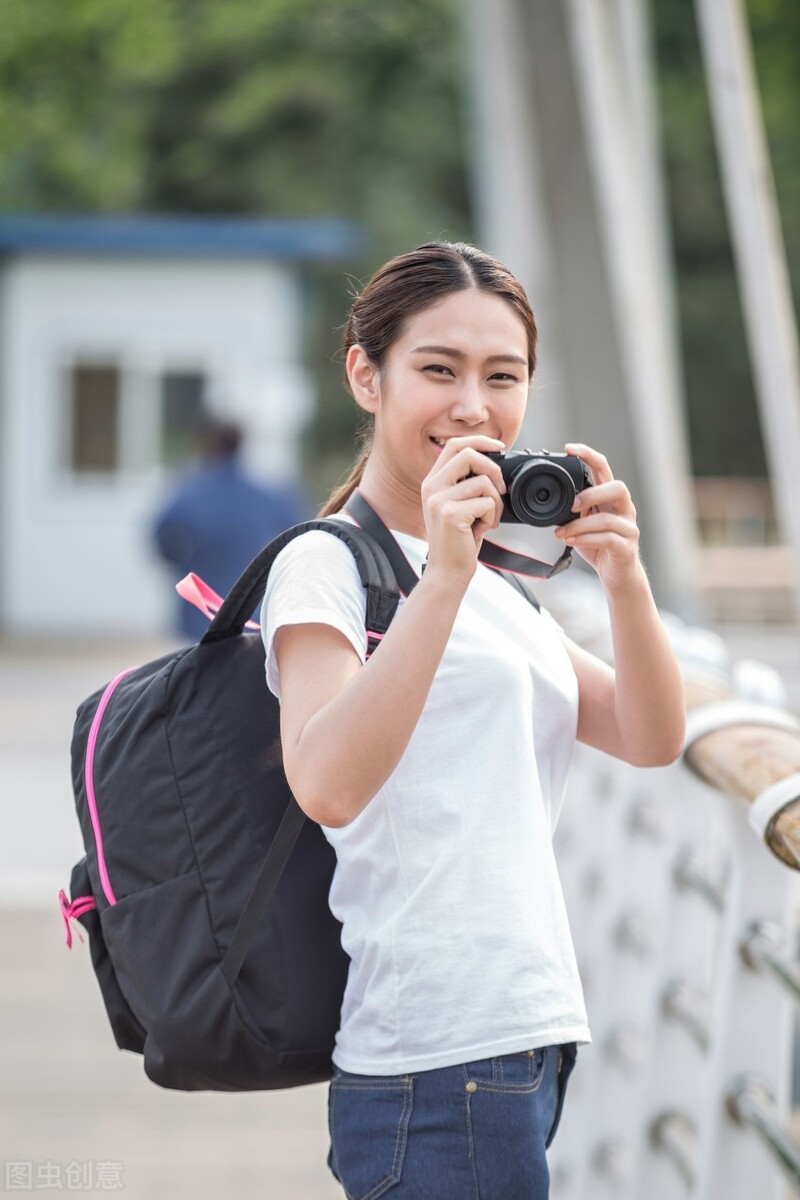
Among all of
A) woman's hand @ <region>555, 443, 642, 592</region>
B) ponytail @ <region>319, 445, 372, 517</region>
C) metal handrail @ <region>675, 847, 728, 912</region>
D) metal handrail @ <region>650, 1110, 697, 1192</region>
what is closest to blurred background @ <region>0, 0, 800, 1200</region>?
ponytail @ <region>319, 445, 372, 517</region>

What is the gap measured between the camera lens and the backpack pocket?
2.19 ft

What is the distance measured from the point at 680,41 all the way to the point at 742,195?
25.2 meters

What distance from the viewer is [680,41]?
2753 cm

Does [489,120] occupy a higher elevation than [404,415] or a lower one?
higher

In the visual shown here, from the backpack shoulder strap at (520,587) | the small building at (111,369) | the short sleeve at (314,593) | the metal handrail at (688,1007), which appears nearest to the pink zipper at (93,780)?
the short sleeve at (314,593)

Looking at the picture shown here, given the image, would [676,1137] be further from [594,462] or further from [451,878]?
[594,462]

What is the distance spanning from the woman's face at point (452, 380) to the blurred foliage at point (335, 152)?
87.8 ft

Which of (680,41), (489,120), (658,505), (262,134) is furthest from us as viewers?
(262,134)

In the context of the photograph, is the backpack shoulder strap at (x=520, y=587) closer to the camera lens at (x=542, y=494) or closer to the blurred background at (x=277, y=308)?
the camera lens at (x=542, y=494)

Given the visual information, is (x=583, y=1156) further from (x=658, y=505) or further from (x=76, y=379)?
(x=76, y=379)

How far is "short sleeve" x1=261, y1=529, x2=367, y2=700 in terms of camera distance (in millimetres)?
1734

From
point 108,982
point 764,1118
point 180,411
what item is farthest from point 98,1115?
point 180,411

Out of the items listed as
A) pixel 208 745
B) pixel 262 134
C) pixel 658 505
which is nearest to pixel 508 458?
→ pixel 208 745

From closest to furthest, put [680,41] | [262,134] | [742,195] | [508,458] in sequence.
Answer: [508,458] < [742,195] < [680,41] < [262,134]
